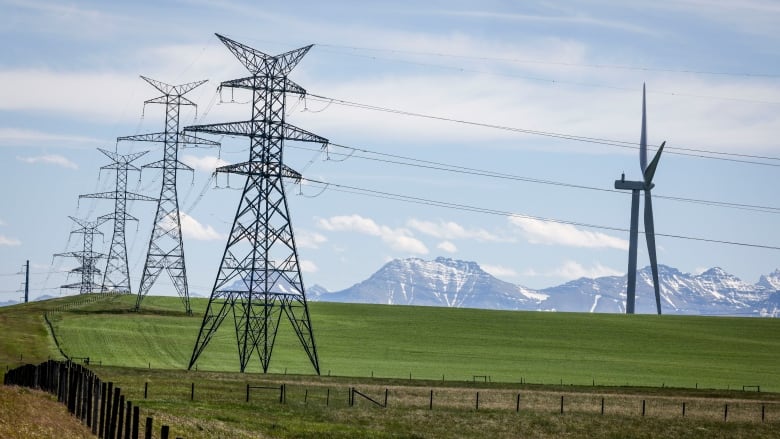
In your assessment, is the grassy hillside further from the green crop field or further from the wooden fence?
the wooden fence

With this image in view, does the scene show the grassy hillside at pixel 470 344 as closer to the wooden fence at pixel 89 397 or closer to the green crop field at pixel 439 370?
the green crop field at pixel 439 370

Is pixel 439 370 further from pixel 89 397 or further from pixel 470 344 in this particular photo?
pixel 89 397

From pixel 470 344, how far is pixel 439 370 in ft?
101

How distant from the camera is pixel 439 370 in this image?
354ft

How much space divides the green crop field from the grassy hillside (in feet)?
0.87

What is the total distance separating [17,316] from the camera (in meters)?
138

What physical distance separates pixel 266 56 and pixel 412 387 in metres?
27.7

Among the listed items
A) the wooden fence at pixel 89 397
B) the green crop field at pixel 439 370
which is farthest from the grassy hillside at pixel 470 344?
the wooden fence at pixel 89 397

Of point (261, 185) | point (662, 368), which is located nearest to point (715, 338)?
point (662, 368)

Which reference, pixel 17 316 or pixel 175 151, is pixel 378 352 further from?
pixel 17 316

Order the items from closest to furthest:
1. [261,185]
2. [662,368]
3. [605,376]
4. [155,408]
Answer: [155,408] → [261,185] → [605,376] → [662,368]

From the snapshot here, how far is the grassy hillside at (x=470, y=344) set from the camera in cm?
10731

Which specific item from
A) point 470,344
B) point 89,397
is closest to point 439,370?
point 470,344

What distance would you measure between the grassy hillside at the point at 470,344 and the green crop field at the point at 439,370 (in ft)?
0.87
